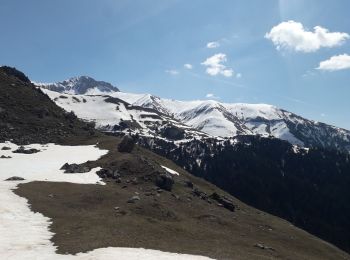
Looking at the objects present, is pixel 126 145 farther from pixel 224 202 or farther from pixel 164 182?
pixel 224 202

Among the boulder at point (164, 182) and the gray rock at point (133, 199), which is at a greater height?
the boulder at point (164, 182)

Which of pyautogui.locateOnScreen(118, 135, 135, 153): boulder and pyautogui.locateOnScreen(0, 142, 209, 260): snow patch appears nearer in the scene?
pyautogui.locateOnScreen(0, 142, 209, 260): snow patch

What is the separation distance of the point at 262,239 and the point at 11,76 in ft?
515

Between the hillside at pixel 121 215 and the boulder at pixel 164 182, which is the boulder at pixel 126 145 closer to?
the hillside at pixel 121 215

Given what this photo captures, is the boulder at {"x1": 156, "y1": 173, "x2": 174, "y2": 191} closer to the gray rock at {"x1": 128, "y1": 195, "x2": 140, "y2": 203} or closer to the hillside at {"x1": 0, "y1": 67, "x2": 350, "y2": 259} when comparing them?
the hillside at {"x1": 0, "y1": 67, "x2": 350, "y2": 259}

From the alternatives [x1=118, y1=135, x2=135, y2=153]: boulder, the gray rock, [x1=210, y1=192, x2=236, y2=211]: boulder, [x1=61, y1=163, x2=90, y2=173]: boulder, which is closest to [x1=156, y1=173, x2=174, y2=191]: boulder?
[x1=210, y1=192, x2=236, y2=211]: boulder

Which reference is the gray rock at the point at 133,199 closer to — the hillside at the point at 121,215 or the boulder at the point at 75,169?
the hillside at the point at 121,215

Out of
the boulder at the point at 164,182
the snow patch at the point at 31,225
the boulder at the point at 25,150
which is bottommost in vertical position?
the snow patch at the point at 31,225

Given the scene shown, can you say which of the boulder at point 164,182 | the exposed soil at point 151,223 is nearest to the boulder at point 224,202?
the exposed soil at point 151,223

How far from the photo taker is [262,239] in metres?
68.2

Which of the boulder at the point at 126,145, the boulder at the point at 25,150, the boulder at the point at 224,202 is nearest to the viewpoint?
the boulder at the point at 224,202

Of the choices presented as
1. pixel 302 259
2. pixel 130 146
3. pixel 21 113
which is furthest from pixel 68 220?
pixel 21 113

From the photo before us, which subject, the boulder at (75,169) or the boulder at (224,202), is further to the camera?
the boulder at (75,169)

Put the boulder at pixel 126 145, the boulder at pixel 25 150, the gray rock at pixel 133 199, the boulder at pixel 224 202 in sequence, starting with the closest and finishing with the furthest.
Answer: the gray rock at pixel 133 199, the boulder at pixel 224 202, the boulder at pixel 126 145, the boulder at pixel 25 150
